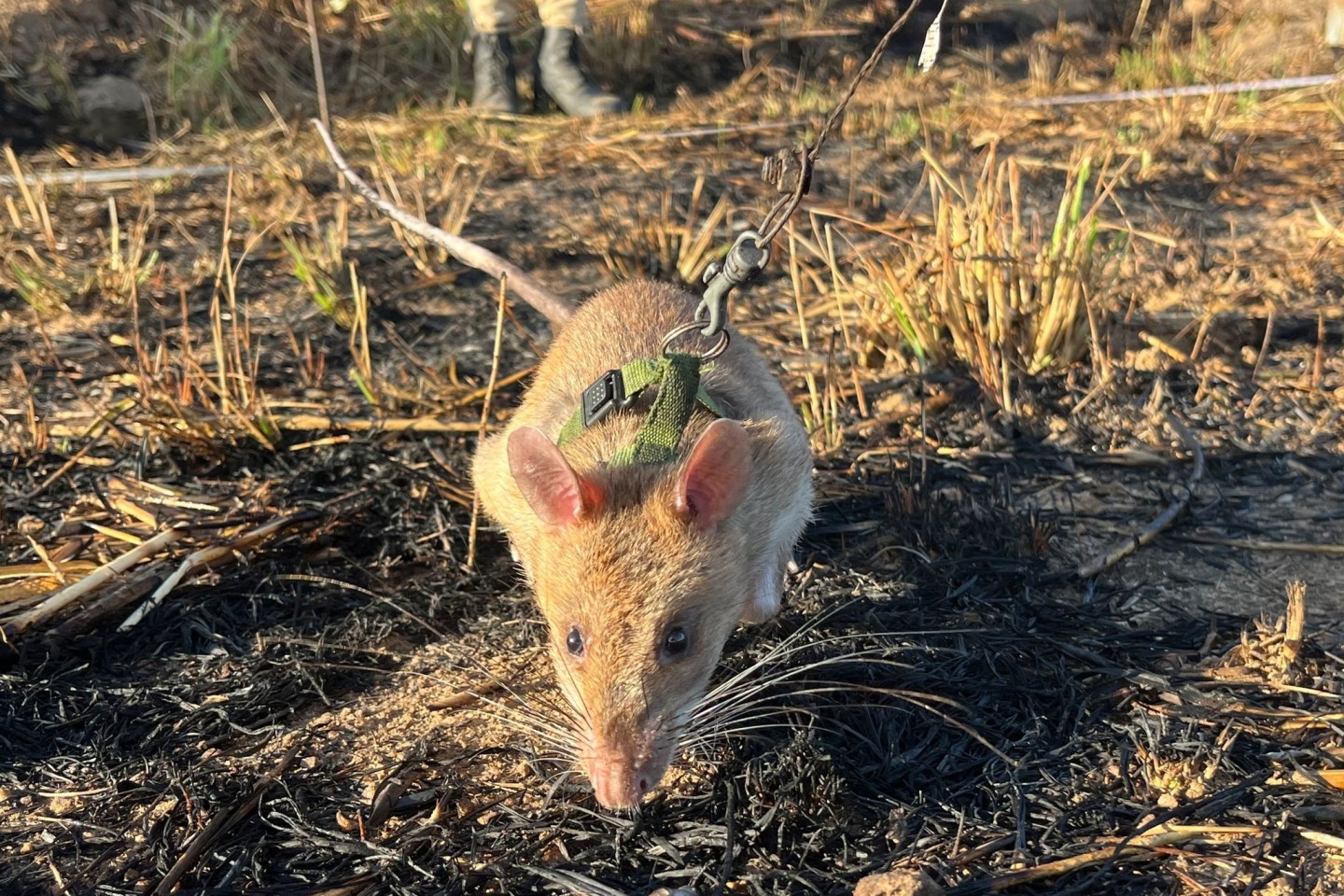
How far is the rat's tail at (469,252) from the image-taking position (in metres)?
3.61

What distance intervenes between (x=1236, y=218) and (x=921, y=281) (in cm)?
221

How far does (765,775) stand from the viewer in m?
2.54

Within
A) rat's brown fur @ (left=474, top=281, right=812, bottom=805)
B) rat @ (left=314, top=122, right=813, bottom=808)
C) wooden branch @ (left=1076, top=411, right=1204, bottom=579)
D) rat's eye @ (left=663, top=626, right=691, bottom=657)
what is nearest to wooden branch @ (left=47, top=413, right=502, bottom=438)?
rat's brown fur @ (left=474, top=281, right=812, bottom=805)

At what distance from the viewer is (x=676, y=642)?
2451 millimetres

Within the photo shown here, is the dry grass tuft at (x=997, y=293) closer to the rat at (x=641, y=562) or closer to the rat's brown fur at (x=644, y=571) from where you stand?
the rat's brown fur at (x=644, y=571)

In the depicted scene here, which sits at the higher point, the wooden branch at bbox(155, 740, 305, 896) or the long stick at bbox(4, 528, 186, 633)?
the long stick at bbox(4, 528, 186, 633)

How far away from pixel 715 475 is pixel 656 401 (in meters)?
0.35

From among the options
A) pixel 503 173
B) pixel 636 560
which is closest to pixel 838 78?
pixel 503 173

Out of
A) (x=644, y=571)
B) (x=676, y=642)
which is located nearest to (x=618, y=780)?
(x=676, y=642)

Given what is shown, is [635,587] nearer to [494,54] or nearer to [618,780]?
[618,780]

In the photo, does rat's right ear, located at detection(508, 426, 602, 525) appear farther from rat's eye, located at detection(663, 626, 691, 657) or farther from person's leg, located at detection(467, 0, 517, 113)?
person's leg, located at detection(467, 0, 517, 113)

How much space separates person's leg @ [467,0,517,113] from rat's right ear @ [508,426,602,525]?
549 cm

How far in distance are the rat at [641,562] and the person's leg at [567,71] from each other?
16.1ft

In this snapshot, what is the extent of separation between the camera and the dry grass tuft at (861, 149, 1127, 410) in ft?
13.2
